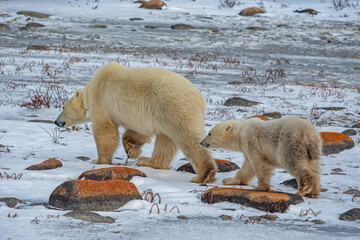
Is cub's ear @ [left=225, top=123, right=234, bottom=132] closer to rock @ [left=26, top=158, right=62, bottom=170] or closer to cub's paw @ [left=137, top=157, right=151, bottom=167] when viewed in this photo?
cub's paw @ [left=137, top=157, right=151, bottom=167]

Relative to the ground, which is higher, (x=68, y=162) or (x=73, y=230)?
(x=73, y=230)

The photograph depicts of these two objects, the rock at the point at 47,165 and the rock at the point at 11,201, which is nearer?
the rock at the point at 11,201

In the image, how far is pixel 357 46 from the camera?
819 inches

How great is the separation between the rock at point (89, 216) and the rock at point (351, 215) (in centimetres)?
161

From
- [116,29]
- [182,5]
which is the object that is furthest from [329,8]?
[116,29]

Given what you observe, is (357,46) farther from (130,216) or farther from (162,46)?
(130,216)

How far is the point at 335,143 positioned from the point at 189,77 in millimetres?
6393

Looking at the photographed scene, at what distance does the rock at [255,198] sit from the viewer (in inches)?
141

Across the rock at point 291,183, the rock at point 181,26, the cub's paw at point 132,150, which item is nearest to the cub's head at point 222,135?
the rock at point 291,183

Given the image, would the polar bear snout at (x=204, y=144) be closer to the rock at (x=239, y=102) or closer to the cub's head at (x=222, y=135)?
the cub's head at (x=222, y=135)

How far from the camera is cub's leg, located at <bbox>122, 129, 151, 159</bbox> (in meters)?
6.00

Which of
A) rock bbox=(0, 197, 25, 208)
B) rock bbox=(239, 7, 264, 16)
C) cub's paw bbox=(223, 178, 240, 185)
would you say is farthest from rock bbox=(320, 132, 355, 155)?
rock bbox=(239, 7, 264, 16)

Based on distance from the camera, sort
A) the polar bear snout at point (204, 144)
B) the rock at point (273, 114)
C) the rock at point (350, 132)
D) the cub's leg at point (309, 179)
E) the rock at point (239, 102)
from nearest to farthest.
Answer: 1. the cub's leg at point (309, 179)
2. the polar bear snout at point (204, 144)
3. the rock at point (350, 132)
4. the rock at point (273, 114)
5. the rock at point (239, 102)

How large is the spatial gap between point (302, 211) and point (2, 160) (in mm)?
3304
